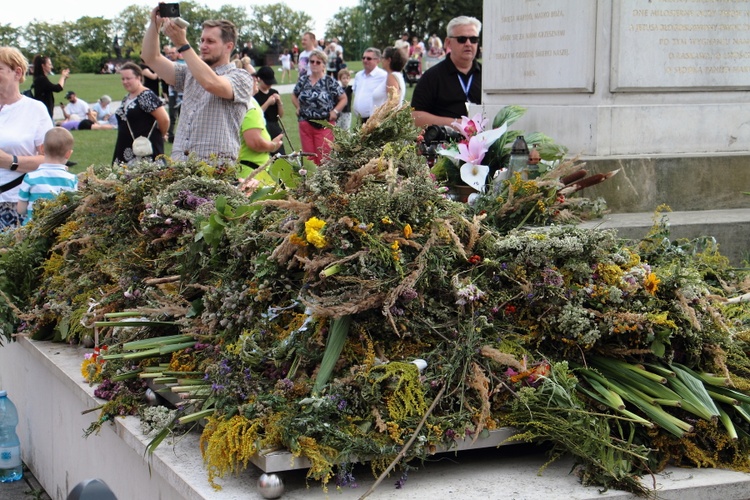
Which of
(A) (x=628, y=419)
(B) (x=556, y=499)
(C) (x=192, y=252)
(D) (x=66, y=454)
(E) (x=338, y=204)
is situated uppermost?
(E) (x=338, y=204)

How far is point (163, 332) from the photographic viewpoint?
3658mm

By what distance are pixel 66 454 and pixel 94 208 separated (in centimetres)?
123

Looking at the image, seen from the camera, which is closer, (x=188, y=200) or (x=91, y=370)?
(x=91, y=370)

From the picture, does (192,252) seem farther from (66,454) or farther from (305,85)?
(305,85)

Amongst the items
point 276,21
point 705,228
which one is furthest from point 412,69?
point 276,21

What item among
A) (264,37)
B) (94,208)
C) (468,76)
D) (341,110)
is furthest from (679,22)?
(264,37)

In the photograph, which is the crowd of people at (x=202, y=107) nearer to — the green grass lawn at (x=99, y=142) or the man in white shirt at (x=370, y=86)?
the green grass lawn at (x=99, y=142)

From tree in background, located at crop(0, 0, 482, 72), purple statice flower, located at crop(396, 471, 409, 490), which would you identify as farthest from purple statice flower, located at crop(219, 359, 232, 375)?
tree in background, located at crop(0, 0, 482, 72)

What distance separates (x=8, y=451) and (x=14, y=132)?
249 centimetres

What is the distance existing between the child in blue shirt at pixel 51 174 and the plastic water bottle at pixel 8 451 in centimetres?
158

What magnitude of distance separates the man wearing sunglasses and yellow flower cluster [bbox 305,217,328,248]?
389cm

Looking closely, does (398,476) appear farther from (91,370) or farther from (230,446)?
(91,370)

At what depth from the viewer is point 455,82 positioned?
6.82 meters

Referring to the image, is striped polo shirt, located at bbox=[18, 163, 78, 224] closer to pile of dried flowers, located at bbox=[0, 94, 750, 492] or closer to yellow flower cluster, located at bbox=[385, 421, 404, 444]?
pile of dried flowers, located at bbox=[0, 94, 750, 492]
